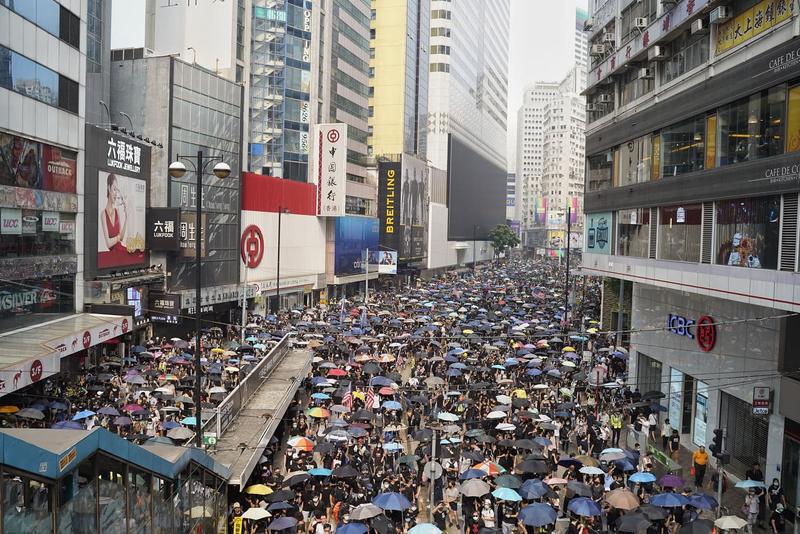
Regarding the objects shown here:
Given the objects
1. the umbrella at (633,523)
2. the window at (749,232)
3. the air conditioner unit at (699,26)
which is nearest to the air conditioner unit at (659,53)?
the air conditioner unit at (699,26)

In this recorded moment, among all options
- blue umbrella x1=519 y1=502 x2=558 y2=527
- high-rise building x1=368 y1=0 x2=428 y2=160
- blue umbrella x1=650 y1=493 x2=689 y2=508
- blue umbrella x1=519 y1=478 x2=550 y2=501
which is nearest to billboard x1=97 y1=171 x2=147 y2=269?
blue umbrella x1=519 y1=478 x2=550 y2=501

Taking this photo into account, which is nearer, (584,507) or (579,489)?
(584,507)

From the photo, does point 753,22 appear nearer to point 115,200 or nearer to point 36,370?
point 36,370

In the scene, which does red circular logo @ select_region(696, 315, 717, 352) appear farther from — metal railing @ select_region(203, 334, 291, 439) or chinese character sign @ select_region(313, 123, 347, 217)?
chinese character sign @ select_region(313, 123, 347, 217)

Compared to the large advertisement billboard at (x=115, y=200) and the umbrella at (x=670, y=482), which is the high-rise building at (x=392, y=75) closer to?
the large advertisement billboard at (x=115, y=200)

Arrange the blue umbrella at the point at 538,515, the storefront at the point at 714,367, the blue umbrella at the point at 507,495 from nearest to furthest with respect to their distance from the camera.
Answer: the blue umbrella at the point at 538,515, the blue umbrella at the point at 507,495, the storefront at the point at 714,367

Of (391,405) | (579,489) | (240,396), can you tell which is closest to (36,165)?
(240,396)
